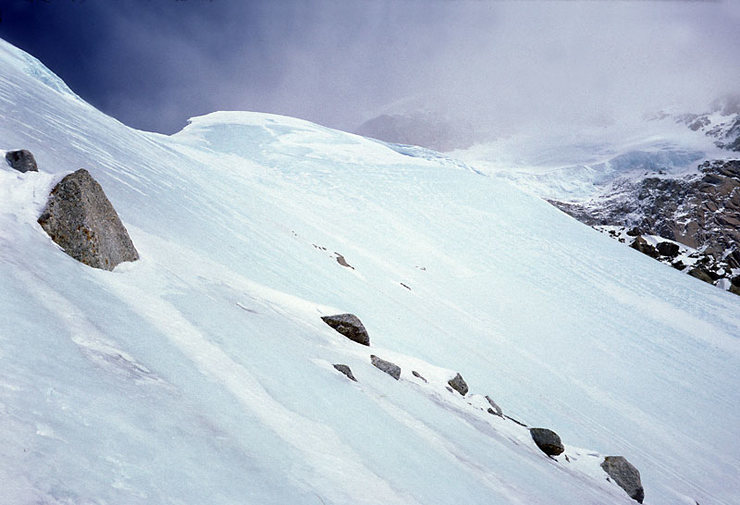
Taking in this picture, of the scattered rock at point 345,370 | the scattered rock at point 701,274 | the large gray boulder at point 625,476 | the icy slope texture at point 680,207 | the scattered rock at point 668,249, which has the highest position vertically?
the icy slope texture at point 680,207

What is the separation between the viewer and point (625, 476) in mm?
6289

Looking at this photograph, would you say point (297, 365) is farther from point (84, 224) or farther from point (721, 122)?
point (721, 122)

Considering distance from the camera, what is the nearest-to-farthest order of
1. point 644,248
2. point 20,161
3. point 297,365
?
point 297,365, point 20,161, point 644,248

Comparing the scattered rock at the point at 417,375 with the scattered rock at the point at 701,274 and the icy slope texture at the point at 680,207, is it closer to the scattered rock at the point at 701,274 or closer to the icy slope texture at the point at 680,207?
the scattered rock at the point at 701,274

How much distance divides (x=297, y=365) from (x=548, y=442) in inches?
177

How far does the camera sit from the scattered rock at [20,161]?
4.50m

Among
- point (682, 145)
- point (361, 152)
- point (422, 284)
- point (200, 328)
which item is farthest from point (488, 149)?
point (200, 328)

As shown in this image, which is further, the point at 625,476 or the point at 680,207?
the point at 680,207

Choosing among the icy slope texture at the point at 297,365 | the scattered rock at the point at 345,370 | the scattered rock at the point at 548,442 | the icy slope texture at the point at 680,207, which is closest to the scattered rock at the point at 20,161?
the icy slope texture at the point at 297,365

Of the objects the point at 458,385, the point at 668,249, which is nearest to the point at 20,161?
the point at 458,385

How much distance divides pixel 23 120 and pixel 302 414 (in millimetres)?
9258

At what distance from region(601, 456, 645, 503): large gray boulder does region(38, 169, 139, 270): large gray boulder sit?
7.42 meters

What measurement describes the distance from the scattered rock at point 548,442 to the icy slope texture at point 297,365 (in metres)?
0.21

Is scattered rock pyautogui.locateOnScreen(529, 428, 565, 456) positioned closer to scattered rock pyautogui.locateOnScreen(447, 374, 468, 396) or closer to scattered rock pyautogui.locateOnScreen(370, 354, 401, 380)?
scattered rock pyautogui.locateOnScreen(447, 374, 468, 396)
